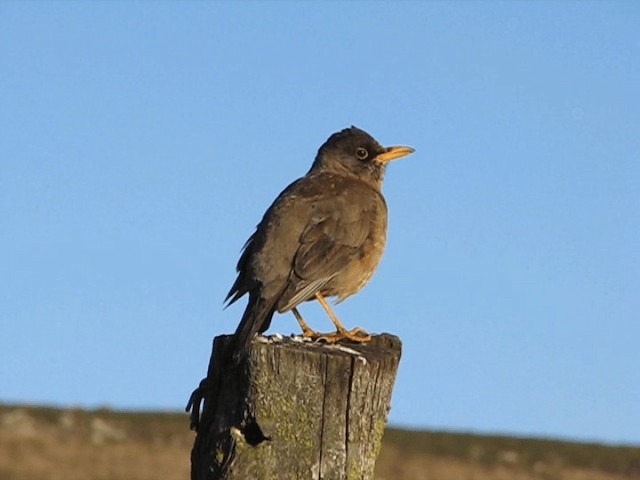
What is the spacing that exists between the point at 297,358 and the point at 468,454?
37837mm

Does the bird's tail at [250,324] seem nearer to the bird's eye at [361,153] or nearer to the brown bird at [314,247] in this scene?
the brown bird at [314,247]

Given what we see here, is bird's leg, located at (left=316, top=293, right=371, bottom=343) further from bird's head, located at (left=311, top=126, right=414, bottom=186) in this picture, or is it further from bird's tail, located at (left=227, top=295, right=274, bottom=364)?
bird's head, located at (left=311, top=126, right=414, bottom=186)

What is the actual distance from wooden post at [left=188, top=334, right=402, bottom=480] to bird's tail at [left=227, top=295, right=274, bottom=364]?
7cm

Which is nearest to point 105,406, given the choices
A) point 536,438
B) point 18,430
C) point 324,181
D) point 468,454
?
point 18,430

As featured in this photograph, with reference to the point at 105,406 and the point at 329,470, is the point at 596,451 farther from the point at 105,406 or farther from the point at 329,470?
the point at 329,470

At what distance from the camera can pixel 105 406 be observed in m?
44.8

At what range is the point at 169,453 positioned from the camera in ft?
115

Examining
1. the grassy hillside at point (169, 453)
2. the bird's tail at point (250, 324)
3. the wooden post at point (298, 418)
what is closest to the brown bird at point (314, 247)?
the bird's tail at point (250, 324)

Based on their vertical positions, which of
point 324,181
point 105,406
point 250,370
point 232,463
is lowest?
point 105,406

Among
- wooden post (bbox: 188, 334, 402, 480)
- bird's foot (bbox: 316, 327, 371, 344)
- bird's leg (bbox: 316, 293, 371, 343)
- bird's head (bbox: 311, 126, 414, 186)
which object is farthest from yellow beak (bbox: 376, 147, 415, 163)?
wooden post (bbox: 188, 334, 402, 480)

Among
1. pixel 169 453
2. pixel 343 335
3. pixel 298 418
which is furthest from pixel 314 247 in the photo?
pixel 169 453

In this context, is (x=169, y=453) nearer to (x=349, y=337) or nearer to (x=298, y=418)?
(x=349, y=337)

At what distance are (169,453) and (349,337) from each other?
2809 cm

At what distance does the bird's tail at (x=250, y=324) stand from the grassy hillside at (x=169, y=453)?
20843 millimetres
